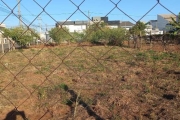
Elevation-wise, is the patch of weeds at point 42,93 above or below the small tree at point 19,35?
below

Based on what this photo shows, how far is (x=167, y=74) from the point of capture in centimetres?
641

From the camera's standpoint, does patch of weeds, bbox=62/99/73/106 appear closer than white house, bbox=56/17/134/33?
No

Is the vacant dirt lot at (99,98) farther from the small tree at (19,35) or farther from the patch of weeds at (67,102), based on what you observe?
the small tree at (19,35)

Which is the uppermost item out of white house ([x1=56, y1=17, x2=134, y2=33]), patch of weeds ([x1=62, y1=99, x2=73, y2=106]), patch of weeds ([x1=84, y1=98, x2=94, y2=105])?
white house ([x1=56, y1=17, x2=134, y2=33])

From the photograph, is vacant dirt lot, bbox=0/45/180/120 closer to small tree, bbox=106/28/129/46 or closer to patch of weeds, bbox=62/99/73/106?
patch of weeds, bbox=62/99/73/106

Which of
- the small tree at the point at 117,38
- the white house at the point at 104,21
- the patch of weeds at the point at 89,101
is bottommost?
the patch of weeds at the point at 89,101

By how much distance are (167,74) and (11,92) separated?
153 inches

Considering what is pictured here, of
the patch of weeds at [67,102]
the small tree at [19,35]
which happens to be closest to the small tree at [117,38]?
the patch of weeds at [67,102]

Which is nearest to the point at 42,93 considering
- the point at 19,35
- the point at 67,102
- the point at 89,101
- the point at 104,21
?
the point at 67,102

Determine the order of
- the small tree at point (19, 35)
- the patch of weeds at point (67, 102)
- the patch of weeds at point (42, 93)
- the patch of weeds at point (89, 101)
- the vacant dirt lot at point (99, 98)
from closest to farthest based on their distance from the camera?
the vacant dirt lot at point (99, 98) → the patch of weeds at point (89, 101) → the patch of weeds at point (67, 102) → the patch of weeds at point (42, 93) → the small tree at point (19, 35)

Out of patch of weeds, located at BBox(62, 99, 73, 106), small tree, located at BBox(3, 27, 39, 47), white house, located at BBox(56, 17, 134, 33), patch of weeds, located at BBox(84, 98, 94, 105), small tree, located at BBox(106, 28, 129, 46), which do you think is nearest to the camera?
white house, located at BBox(56, 17, 134, 33)

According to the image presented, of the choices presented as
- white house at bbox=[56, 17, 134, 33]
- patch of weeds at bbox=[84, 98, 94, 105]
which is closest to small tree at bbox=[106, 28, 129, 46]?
white house at bbox=[56, 17, 134, 33]

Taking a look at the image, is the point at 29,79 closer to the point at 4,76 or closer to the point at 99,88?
the point at 4,76

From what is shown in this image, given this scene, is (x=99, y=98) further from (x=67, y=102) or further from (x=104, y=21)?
(x=104, y=21)
